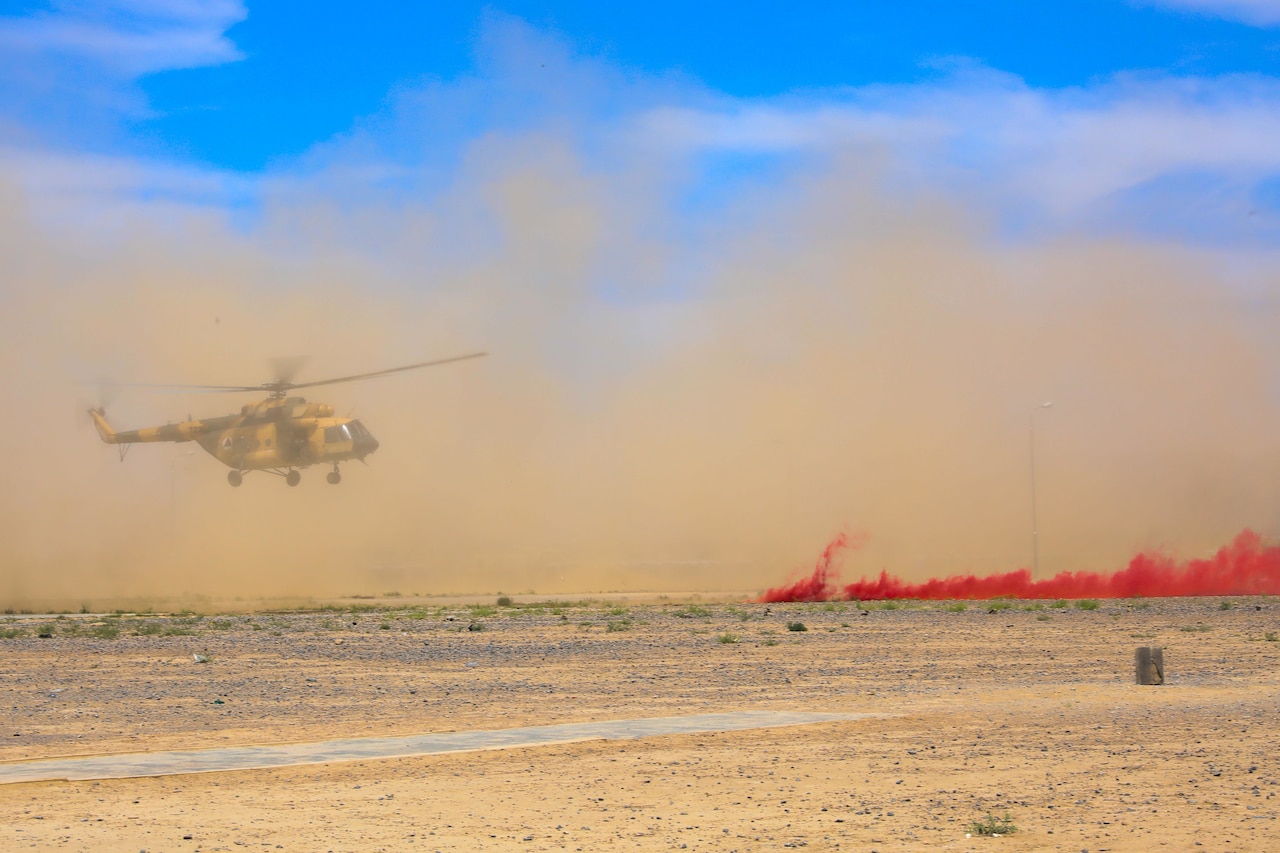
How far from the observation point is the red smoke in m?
62.0

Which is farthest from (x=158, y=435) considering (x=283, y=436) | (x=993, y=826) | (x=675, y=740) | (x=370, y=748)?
(x=993, y=826)

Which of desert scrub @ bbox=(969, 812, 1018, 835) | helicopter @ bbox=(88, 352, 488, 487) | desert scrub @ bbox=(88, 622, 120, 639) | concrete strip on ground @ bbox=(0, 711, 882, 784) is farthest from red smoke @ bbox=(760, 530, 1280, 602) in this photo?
desert scrub @ bbox=(969, 812, 1018, 835)

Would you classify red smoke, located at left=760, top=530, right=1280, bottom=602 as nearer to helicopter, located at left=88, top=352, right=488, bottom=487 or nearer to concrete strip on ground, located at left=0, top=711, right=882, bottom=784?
helicopter, located at left=88, top=352, right=488, bottom=487

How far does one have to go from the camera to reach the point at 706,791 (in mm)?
13086

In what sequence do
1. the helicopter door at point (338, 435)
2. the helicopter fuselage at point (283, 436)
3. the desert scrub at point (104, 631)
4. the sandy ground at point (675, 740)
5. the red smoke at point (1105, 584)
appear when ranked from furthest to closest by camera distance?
the red smoke at point (1105, 584), the helicopter fuselage at point (283, 436), the helicopter door at point (338, 435), the desert scrub at point (104, 631), the sandy ground at point (675, 740)

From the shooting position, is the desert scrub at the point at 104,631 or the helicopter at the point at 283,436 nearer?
the desert scrub at the point at 104,631

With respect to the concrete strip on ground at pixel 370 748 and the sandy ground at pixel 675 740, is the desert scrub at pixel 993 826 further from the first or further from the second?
the concrete strip on ground at pixel 370 748

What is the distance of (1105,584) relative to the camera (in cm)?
6369

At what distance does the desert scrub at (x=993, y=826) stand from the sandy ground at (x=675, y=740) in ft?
0.31

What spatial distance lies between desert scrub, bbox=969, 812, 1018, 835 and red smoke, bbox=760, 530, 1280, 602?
159 feet

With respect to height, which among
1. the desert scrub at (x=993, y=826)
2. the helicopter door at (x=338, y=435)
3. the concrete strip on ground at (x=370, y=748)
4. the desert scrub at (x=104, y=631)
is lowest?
the desert scrub at (x=993, y=826)

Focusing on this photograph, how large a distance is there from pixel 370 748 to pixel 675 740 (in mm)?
3618

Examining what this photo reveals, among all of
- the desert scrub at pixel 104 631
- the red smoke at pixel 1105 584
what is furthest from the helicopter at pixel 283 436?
the red smoke at pixel 1105 584

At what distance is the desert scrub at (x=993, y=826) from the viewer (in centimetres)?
1104
